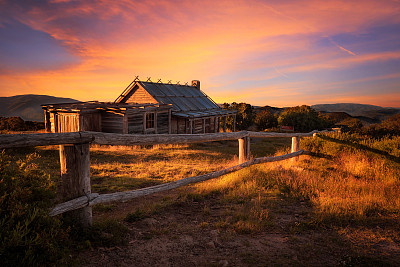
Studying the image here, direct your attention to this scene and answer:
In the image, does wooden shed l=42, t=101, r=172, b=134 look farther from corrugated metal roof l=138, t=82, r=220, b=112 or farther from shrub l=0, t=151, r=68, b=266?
shrub l=0, t=151, r=68, b=266

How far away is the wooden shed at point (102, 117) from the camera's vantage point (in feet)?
60.1

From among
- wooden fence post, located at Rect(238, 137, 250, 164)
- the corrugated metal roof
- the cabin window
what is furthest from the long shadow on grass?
the corrugated metal roof

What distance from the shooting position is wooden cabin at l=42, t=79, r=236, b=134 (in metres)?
18.6

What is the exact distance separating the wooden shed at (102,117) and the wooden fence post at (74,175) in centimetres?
1514

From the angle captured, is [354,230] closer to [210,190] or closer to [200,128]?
[210,190]

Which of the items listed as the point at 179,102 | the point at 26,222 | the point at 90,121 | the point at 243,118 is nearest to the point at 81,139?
the point at 26,222

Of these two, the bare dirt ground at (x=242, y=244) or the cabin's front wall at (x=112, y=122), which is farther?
the cabin's front wall at (x=112, y=122)

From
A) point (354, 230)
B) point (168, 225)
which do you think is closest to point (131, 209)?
point (168, 225)

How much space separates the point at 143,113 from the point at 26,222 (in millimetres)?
17891

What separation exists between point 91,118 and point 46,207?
17.5 metres

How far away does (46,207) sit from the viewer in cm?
294

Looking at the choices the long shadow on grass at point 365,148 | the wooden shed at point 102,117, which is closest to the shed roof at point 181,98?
the wooden shed at point 102,117

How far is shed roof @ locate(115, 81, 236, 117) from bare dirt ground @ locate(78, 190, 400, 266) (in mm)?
18453

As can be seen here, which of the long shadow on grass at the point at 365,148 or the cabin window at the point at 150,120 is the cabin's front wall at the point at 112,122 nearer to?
the cabin window at the point at 150,120
